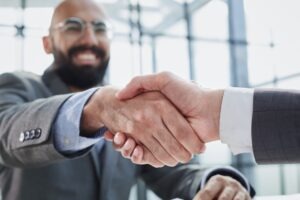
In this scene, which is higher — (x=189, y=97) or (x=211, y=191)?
(x=189, y=97)

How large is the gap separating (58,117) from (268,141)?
1.18 ft

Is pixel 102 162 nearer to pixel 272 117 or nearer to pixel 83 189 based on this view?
pixel 83 189

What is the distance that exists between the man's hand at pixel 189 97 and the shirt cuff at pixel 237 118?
2 centimetres

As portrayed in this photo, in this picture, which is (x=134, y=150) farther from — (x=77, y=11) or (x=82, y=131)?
(x=77, y=11)

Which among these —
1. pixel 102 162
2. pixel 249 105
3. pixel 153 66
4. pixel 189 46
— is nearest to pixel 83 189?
pixel 102 162

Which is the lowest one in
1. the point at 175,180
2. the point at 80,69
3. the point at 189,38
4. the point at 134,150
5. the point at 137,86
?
the point at 175,180

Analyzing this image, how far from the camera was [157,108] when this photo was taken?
718mm

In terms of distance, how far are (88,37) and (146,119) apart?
742 mm

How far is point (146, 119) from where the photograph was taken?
2.38 feet

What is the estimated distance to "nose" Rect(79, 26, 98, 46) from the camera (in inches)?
54.2

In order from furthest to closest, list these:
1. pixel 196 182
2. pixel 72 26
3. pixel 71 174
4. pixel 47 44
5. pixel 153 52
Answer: pixel 153 52, pixel 47 44, pixel 72 26, pixel 71 174, pixel 196 182

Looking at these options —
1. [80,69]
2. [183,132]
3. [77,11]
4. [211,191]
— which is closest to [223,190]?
[211,191]

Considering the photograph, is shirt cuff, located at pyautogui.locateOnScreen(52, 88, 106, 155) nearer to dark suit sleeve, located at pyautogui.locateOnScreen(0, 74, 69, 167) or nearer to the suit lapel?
dark suit sleeve, located at pyautogui.locateOnScreen(0, 74, 69, 167)

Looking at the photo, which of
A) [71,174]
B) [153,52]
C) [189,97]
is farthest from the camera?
[153,52]
